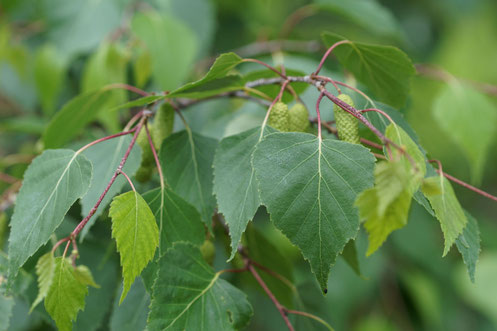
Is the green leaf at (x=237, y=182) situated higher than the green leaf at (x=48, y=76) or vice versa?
the green leaf at (x=237, y=182)

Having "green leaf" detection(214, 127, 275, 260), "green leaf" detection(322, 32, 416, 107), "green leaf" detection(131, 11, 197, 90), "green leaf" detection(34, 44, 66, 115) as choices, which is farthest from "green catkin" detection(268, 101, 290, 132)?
"green leaf" detection(34, 44, 66, 115)

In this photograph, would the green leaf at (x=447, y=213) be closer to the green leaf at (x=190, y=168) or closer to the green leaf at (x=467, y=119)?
the green leaf at (x=190, y=168)

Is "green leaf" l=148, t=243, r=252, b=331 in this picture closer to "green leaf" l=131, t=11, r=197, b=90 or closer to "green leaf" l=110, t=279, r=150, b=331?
"green leaf" l=110, t=279, r=150, b=331

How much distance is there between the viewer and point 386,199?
1.23ft

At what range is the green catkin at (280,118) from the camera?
54 centimetres

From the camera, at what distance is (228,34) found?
4.74 ft

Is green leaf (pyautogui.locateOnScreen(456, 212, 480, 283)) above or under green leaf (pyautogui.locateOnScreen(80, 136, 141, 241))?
above

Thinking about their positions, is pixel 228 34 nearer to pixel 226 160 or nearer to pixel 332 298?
pixel 332 298

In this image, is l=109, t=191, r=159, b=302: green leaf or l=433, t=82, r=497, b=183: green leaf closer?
l=109, t=191, r=159, b=302: green leaf

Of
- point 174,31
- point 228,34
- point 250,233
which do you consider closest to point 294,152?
point 250,233

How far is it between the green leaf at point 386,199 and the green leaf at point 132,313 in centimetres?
34

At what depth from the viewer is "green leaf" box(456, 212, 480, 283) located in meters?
0.49

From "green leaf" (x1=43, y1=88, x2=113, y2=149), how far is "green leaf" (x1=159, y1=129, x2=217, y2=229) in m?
0.15

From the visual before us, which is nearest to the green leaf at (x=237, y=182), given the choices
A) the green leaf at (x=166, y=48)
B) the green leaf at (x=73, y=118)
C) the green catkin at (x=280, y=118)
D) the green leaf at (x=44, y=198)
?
the green catkin at (x=280, y=118)
